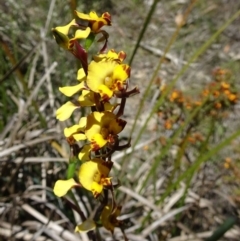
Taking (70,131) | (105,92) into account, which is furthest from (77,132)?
(105,92)

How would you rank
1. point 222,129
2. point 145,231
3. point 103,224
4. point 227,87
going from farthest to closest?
1. point 222,129
2. point 227,87
3. point 145,231
4. point 103,224

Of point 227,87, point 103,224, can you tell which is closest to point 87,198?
point 103,224

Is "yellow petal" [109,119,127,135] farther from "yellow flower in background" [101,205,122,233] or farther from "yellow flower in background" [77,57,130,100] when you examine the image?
"yellow flower in background" [101,205,122,233]

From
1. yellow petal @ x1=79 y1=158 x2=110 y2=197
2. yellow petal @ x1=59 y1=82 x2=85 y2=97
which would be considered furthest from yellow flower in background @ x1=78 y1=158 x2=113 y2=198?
yellow petal @ x1=59 y1=82 x2=85 y2=97

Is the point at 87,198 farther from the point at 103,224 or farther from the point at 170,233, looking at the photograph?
the point at 103,224

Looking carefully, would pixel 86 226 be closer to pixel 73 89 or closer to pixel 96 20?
pixel 73 89
